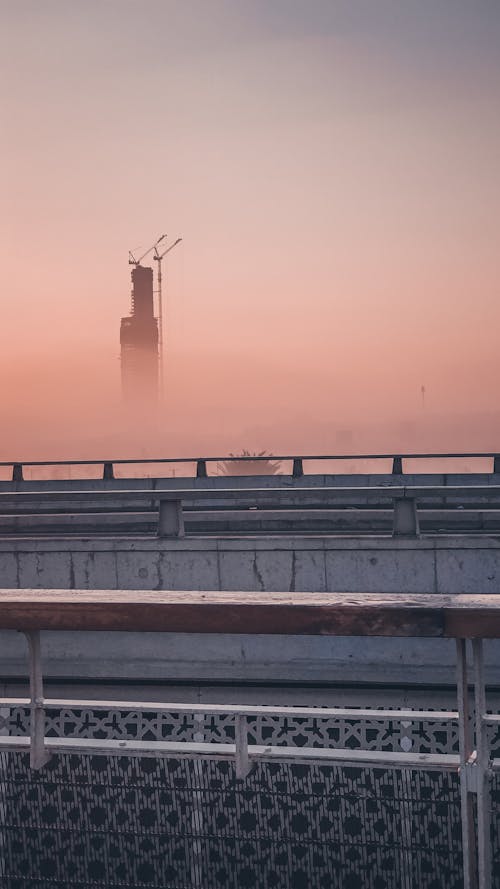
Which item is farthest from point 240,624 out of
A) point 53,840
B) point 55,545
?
point 55,545

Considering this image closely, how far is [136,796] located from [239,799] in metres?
0.44

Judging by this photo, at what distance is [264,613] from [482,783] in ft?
3.27

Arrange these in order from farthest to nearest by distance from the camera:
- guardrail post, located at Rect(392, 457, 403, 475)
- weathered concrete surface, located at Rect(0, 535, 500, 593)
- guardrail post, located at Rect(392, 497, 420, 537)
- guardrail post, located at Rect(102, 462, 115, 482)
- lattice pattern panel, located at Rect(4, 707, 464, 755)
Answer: guardrail post, located at Rect(102, 462, 115, 482) < guardrail post, located at Rect(392, 457, 403, 475) < guardrail post, located at Rect(392, 497, 420, 537) < weathered concrete surface, located at Rect(0, 535, 500, 593) < lattice pattern panel, located at Rect(4, 707, 464, 755)

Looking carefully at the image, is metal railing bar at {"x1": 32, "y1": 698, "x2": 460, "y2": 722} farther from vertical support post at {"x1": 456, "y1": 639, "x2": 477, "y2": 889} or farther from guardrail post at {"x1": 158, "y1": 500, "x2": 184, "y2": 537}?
guardrail post at {"x1": 158, "y1": 500, "x2": 184, "y2": 537}

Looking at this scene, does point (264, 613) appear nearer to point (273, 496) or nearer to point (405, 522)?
point (405, 522)

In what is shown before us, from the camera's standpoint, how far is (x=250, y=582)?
455 inches

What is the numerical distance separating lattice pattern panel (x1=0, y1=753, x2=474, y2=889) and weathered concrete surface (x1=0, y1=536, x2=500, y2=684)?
5.88 m

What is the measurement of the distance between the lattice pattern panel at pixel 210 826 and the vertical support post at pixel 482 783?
477 mm

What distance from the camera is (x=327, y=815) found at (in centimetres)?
395

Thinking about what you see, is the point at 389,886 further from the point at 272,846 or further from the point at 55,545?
the point at 55,545

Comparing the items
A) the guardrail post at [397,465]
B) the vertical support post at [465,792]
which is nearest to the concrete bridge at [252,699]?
the vertical support post at [465,792]

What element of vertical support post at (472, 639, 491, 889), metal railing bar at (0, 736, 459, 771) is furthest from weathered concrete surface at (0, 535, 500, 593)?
vertical support post at (472, 639, 491, 889)

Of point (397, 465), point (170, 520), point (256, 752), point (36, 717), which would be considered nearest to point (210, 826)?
point (256, 752)

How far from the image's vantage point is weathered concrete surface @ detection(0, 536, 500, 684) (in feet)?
33.1
